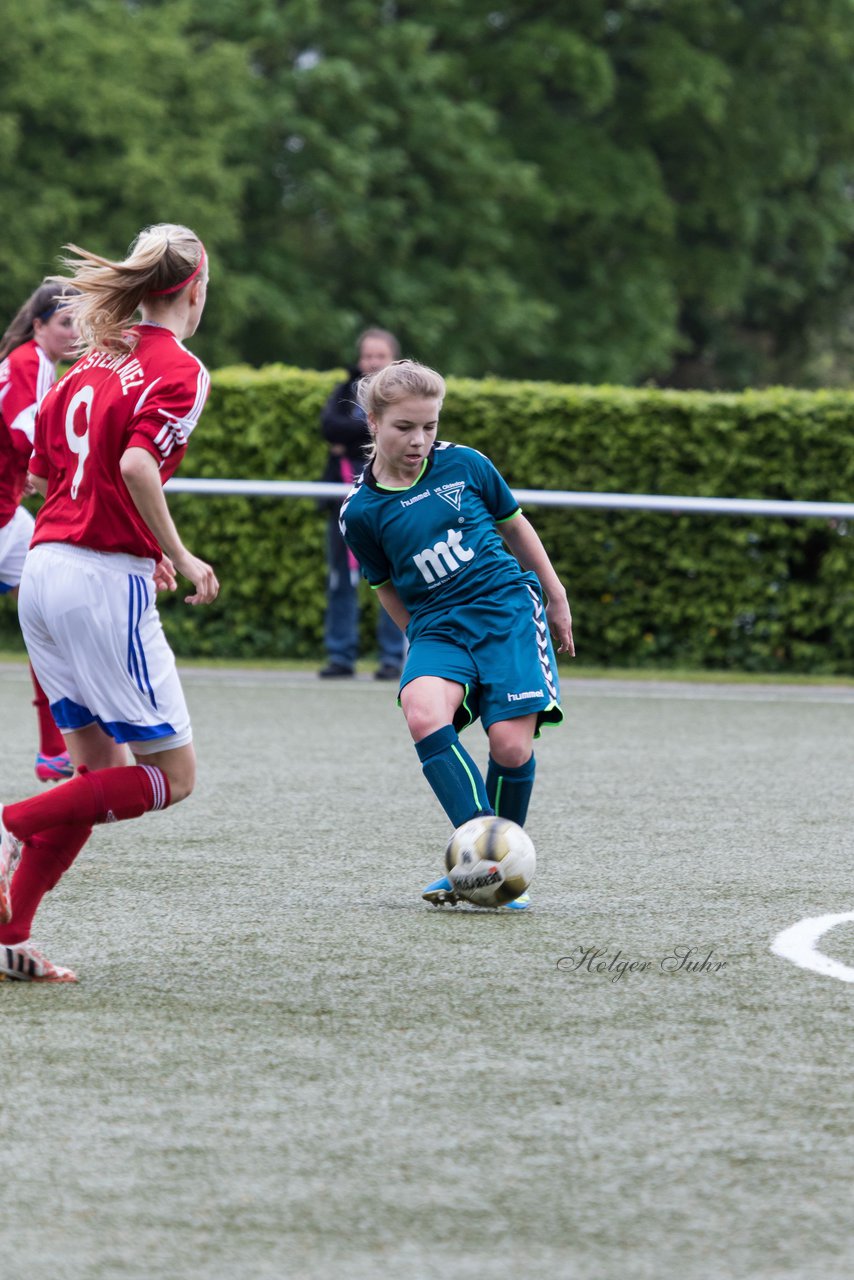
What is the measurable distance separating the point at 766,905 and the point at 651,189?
97.5ft

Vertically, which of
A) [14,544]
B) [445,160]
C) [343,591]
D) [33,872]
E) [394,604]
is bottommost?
[343,591]

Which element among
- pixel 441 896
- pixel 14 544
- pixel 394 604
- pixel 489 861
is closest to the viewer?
pixel 489 861

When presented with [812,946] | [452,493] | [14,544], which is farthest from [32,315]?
[812,946]

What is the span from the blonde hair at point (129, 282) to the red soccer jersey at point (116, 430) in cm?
5

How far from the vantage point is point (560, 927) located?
553 centimetres

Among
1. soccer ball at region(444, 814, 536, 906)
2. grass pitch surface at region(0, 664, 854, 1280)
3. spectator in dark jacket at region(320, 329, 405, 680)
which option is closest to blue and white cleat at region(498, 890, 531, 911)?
grass pitch surface at region(0, 664, 854, 1280)

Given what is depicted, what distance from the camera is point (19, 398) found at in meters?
8.03

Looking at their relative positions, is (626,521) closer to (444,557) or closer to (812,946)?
(444,557)

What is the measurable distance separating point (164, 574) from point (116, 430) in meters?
0.52

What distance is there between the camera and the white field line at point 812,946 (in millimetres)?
4965

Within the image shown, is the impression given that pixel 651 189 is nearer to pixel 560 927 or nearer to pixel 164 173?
pixel 164 173

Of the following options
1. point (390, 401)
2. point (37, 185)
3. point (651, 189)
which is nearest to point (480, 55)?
point (651, 189)

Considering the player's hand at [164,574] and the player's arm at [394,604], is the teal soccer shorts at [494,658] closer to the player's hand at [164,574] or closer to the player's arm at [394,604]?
the player's arm at [394,604]

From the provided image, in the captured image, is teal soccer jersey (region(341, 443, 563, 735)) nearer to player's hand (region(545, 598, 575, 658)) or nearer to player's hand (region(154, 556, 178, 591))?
player's hand (region(545, 598, 575, 658))
